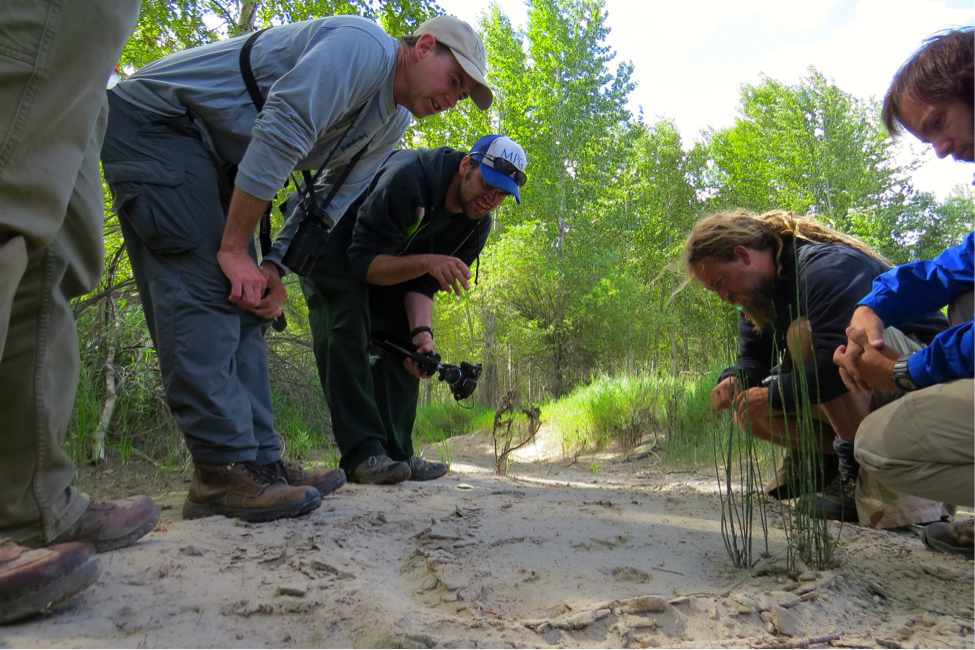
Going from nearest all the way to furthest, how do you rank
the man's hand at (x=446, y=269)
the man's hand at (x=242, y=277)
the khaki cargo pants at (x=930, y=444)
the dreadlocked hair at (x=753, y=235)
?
the khaki cargo pants at (x=930, y=444)
the man's hand at (x=242, y=277)
the dreadlocked hair at (x=753, y=235)
the man's hand at (x=446, y=269)

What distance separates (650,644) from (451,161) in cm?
261

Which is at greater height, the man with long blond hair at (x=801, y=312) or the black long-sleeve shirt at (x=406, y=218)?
the black long-sleeve shirt at (x=406, y=218)

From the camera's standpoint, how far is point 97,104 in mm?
1219

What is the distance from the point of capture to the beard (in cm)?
266

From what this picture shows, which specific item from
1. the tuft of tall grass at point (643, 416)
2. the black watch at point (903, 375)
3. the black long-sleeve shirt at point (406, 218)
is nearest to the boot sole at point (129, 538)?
the black long-sleeve shirt at point (406, 218)

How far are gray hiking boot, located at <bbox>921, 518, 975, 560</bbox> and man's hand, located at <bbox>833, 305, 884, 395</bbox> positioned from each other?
0.47 m

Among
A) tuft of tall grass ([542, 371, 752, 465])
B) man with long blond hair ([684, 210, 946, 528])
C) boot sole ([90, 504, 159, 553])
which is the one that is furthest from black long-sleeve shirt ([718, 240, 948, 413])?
tuft of tall grass ([542, 371, 752, 465])

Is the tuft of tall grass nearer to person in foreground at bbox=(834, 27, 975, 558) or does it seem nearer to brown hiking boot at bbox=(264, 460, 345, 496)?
person in foreground at bbox=(834, 27, 975, 558)

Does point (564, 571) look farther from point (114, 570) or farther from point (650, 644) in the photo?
point (114, 570)

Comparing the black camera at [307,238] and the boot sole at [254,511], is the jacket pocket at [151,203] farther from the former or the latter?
the boot sole at [254,511]

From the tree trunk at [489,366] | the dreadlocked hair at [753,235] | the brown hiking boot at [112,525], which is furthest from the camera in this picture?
the tree trunk at [489,366]

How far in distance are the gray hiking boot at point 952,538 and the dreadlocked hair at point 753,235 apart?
3.75 ft

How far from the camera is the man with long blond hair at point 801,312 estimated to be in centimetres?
226

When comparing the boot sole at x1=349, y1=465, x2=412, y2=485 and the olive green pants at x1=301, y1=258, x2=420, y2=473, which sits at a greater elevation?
the olive green pants at x1=301, y1=258, x2=420, y2=473
